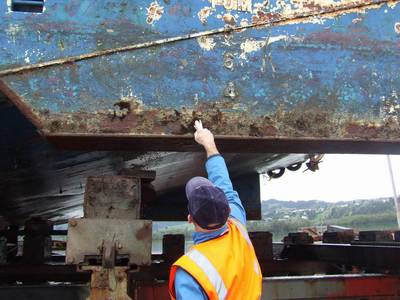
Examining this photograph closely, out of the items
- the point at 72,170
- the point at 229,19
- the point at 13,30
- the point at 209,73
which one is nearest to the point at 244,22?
the point at 229,19

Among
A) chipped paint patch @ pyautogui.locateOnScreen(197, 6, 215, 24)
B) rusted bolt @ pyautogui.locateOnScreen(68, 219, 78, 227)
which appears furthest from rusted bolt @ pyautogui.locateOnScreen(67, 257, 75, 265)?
chipped paint patch @ pyautogui.locateOnScreen(197, 6, 215, 24)

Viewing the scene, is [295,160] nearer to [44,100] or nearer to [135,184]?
[135,184]

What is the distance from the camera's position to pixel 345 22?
93.5 inches

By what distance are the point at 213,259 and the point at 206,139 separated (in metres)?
0.64

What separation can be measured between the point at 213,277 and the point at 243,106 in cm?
95

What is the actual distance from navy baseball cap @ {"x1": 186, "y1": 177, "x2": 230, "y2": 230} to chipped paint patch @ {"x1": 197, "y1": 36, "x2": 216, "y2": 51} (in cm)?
83

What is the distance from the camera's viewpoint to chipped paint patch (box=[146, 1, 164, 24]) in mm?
2176

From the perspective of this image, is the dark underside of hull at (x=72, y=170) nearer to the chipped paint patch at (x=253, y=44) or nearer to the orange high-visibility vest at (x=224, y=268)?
the chipped paint patch at (x=253, y=44)

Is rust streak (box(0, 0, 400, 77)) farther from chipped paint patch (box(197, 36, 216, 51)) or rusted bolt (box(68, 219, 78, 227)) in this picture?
rusted bolt (box(68, 219, 78, 227))

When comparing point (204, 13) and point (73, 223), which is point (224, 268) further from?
point (204, 13)

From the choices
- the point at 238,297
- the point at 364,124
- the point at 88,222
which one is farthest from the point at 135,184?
the point at 364,124

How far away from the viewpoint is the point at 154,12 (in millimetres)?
2189

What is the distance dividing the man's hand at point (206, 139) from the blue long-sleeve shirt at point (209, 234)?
32 mm

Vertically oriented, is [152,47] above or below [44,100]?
above
